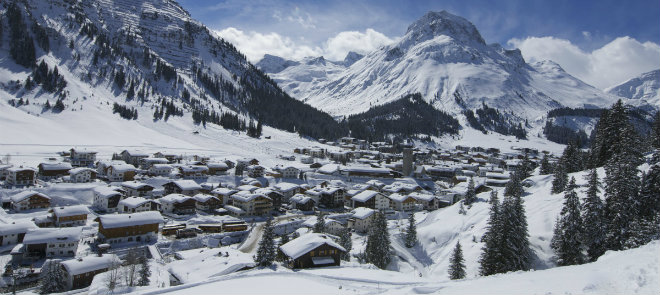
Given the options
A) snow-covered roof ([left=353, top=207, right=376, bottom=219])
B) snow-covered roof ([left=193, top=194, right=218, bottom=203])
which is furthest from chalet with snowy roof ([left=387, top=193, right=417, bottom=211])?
snow-covered roof ([left=193, top=194, right=218, bottom=203])

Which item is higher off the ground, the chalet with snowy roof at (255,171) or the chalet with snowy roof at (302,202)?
the chalet with snowy roof at (255,171)

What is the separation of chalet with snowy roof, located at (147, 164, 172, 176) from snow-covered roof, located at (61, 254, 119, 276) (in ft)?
166

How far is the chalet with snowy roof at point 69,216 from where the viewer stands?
172ft

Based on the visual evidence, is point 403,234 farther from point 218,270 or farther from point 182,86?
point 182,86

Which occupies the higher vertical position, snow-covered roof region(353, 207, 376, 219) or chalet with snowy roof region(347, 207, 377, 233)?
snow-covered roof region(353, 207, 376, 219)

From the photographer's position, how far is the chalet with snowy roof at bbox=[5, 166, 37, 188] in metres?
65.7

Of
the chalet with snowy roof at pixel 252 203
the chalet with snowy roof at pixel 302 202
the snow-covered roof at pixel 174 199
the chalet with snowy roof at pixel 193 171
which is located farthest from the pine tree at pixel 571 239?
the chalet with snowy roof at pixel 193 171

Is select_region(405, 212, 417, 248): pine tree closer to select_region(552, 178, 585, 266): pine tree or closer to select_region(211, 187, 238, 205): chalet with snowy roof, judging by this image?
select_region(552, 178, 585, 266): pine tree

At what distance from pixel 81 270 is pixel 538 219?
2010 inches

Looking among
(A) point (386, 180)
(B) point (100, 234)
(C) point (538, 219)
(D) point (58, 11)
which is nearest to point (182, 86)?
(D) point (58, 11)

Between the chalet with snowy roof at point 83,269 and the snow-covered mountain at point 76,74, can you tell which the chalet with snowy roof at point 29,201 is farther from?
the snow-covered mountain at point 76,74

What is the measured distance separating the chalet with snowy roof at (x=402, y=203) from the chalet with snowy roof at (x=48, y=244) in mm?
58630

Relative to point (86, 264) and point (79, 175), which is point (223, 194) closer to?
point (79, 175)

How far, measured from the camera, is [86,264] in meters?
38.0
